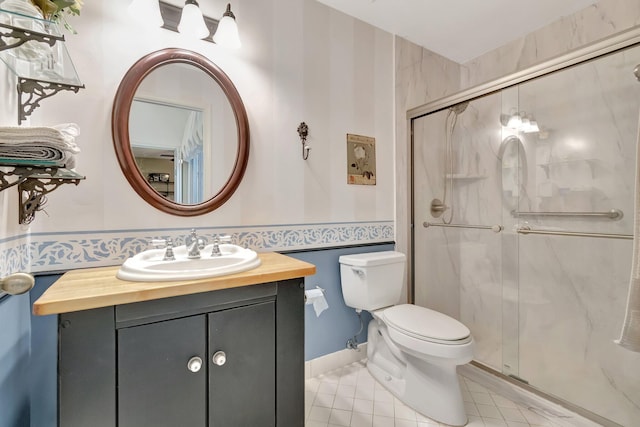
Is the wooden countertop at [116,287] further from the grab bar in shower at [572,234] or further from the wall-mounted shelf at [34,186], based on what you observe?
the grab bar in shower at [572,234]

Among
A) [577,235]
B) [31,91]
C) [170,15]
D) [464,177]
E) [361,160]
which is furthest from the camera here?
[464,177]

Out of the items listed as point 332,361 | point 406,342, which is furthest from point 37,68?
point 332,361

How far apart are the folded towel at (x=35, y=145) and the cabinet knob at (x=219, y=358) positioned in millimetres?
729

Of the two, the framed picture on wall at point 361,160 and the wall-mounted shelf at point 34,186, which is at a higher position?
the framed picture on wall at point 361,160

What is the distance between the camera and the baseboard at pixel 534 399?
140cm

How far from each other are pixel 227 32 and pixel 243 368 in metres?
1.47

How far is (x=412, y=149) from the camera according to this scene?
84.9 inches

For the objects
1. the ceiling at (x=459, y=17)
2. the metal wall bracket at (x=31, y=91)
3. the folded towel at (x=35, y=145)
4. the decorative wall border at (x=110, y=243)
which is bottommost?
→ the decorative wall border at (x=110, y=243)

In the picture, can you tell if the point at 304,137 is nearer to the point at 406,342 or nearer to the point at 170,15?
the point at 170,15

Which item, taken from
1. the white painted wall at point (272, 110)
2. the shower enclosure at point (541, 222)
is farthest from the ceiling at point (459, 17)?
the shower enclosure at point (541, 222)

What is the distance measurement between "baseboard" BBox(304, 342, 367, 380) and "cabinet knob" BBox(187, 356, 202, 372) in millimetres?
935

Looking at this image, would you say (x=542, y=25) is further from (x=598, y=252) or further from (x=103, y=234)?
(x=103, y=234)

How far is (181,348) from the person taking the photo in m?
0.92

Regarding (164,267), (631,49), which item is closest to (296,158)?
(164,267)
